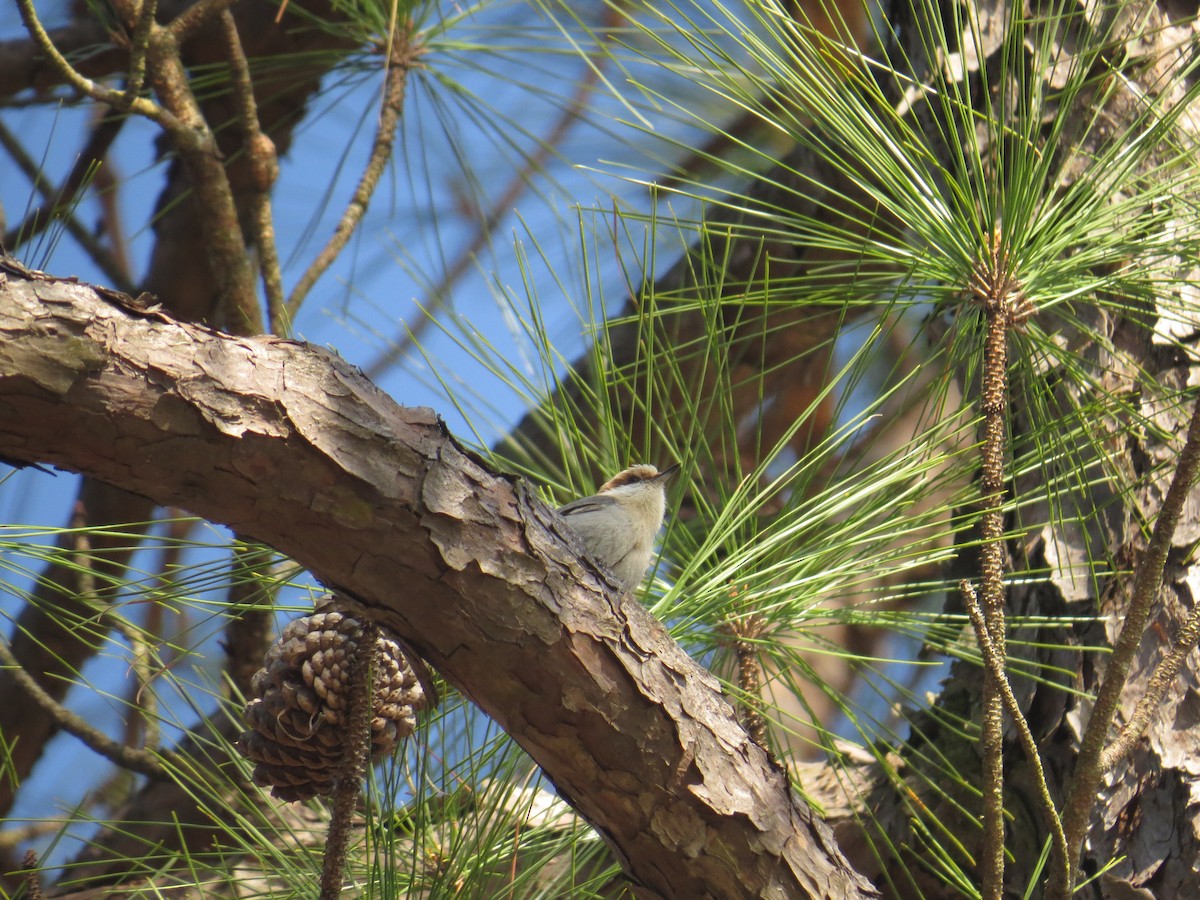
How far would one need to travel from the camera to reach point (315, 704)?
5.84ft

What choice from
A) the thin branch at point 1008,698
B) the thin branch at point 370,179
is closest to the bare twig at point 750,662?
the thin branch at point 1008,698

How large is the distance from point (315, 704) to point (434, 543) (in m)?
0.50

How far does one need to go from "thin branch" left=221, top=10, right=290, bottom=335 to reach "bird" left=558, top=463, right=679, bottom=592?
40.1 inches

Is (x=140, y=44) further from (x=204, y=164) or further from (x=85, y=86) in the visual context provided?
(x=204, y=164)

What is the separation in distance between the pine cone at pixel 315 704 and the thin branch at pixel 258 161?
4.14ft

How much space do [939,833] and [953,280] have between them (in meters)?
1.34

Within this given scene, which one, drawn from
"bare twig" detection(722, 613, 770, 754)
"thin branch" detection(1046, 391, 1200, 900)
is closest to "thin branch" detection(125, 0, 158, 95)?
"bare twig" detection(722, 613, 770, 754)

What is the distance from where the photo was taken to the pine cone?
1.77 meters

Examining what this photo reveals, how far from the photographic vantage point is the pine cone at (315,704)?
177 cm

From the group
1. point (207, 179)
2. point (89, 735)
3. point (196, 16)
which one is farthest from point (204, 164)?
point (89, 735)

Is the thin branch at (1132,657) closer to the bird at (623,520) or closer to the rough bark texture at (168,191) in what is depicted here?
the bird at (623,520)

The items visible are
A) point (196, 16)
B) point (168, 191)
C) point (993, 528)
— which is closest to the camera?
point (993, 528)

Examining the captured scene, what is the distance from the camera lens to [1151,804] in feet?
6.93

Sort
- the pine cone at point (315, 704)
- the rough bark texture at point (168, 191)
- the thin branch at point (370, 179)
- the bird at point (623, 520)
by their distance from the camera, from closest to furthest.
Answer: the pine cone at point (315, 704), the bird at point (623, 520), the thin branch at point (370, 179), the rough bark texture at point (168, 191)
